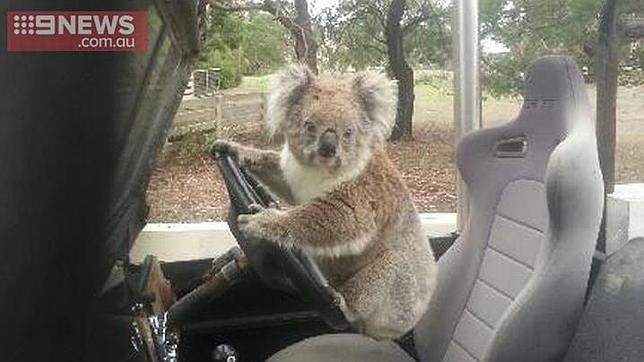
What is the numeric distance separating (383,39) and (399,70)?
69 millimetres

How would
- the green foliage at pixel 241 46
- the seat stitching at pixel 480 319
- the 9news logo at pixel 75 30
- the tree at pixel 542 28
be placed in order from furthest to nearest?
the seat stitching at pixel 480 319 → the tree at pixel 542 28 → the green foliage at pixel 241 46 → the 9news logo at pixel 75 30

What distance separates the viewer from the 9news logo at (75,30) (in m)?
1.59

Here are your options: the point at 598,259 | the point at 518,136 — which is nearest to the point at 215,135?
the point at 518,136

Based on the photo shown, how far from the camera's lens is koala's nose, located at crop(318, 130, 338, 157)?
171 centimetres

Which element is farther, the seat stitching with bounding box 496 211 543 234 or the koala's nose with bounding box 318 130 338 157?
the seat stitching with bounding box 496 211 543 234

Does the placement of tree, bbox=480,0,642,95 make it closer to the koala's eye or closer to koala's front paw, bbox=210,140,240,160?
the koala's eye

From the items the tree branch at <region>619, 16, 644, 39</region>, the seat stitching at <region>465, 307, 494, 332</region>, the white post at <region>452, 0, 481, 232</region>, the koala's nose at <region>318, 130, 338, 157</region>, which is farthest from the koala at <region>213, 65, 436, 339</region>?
the tree branch at <region>619, 16, 644, 39</region>

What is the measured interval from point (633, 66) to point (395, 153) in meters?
0.57

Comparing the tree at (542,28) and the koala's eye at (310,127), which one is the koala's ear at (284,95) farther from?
the tree at (542,28)

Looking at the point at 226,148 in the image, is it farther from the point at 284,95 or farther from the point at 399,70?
the point at 399,70

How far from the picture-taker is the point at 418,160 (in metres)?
1.79

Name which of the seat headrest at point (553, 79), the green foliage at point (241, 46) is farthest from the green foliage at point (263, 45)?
the seat headrest at point (553, 79)

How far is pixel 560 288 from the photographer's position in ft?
5.58

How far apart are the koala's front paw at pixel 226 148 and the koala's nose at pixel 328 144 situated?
0.17 meters
